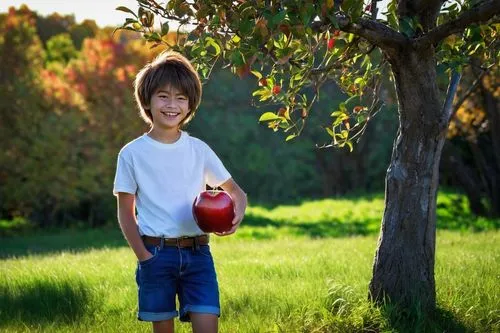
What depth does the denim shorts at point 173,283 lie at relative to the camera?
12.4 ft

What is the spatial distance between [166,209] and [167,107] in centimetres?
55

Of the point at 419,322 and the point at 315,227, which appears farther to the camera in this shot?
the point at 315,227

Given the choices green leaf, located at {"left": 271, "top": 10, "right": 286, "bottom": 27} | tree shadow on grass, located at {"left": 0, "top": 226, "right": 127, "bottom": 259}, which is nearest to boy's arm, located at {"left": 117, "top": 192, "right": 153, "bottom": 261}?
green leaf, located at {"left": 271, "top": 10, "right": 286, "bottom": 27}

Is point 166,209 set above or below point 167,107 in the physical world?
below

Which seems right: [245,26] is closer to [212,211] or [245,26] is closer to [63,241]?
[212,211]

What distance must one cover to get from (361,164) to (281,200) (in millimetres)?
3396

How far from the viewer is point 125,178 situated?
151 inches

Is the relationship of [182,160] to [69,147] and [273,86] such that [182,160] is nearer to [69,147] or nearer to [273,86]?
[273,86]

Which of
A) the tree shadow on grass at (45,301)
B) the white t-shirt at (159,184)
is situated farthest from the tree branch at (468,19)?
the tree shadow on grass at (45,301)

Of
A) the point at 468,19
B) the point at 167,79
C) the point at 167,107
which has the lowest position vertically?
the point at 167,107

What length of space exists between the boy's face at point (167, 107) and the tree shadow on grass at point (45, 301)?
7.21 feet

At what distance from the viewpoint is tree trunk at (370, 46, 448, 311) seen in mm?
4926

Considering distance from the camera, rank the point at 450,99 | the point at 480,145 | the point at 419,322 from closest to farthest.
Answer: the point at 419,322 < the point at 450,99 < the point at 480,145

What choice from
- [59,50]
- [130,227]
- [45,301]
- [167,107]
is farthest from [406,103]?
[59,50]
